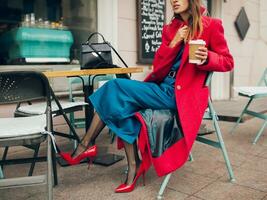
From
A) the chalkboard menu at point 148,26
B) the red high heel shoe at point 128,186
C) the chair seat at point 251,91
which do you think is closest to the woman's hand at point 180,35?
the red high heel shoe at point 128,186

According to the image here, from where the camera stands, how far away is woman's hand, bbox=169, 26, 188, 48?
8.42 feet

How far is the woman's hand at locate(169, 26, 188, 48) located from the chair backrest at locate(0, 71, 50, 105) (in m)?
1.03

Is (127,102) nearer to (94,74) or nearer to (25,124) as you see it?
(94,74)

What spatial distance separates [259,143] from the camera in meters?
3.97

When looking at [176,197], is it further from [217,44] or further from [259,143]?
[259,143]

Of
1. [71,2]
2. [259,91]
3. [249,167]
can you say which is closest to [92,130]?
[249,167]

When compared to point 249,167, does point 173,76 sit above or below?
above

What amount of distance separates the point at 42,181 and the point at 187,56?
4.27ft

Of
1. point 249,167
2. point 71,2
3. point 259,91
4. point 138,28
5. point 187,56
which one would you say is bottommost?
point 249,167

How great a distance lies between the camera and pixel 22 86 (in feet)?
6.83

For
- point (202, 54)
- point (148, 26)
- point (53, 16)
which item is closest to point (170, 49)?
point (202, 54)

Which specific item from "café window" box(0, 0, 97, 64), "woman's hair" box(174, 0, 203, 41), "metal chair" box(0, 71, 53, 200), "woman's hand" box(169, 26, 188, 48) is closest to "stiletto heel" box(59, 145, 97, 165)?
"metal chair" box(0, 71, 53, 200)

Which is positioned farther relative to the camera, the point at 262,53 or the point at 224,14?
the point at 262,53

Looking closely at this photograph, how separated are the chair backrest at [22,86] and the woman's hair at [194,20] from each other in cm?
111
